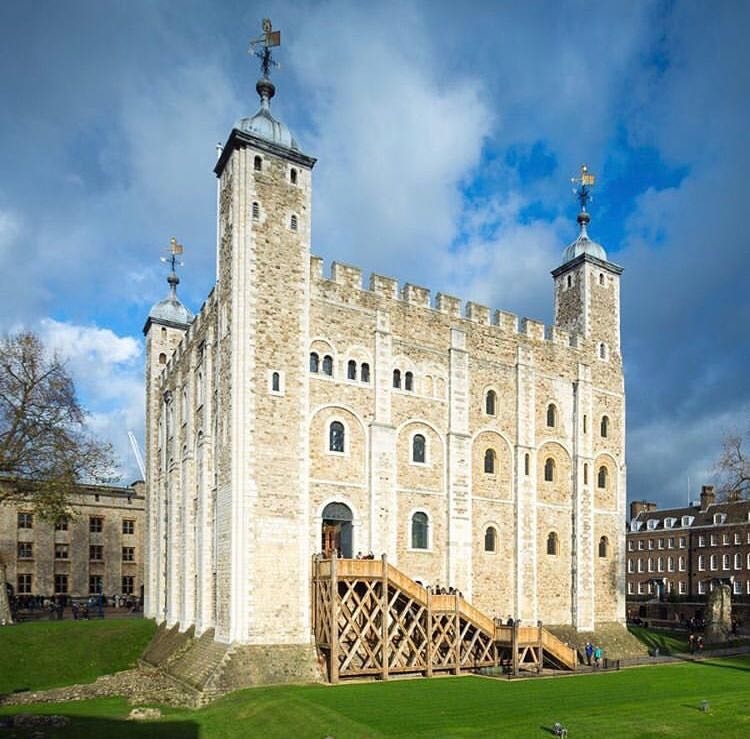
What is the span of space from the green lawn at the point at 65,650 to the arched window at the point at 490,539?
16094 mm

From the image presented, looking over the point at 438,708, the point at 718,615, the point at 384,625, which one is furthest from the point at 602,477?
the point at 438,708

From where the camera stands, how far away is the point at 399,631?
1120 inches

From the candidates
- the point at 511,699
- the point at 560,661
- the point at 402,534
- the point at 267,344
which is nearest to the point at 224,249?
the point at 267,344

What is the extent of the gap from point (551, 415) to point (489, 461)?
195 inches

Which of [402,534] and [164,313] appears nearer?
[402,534]

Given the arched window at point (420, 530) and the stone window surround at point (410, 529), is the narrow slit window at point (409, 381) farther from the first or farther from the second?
the arched window at point (420, 530)

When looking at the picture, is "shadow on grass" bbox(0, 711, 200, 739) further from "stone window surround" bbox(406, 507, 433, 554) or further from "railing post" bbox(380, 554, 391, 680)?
"stone window surround" bbox(406, 507, 433, 554)

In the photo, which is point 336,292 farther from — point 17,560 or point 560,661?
point 17,560

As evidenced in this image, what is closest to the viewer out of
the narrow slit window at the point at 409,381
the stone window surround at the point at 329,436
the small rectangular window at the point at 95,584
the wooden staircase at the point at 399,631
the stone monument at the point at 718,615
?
the wooden staircase at the point at 399,631

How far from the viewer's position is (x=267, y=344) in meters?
28.2

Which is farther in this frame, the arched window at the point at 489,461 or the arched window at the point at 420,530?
the arched window at the point at 489,461

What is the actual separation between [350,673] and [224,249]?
53.3 ft

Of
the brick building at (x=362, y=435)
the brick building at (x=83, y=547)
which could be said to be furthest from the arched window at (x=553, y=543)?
the brick building at (x=83, y=547)

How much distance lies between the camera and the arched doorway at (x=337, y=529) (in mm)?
29344
